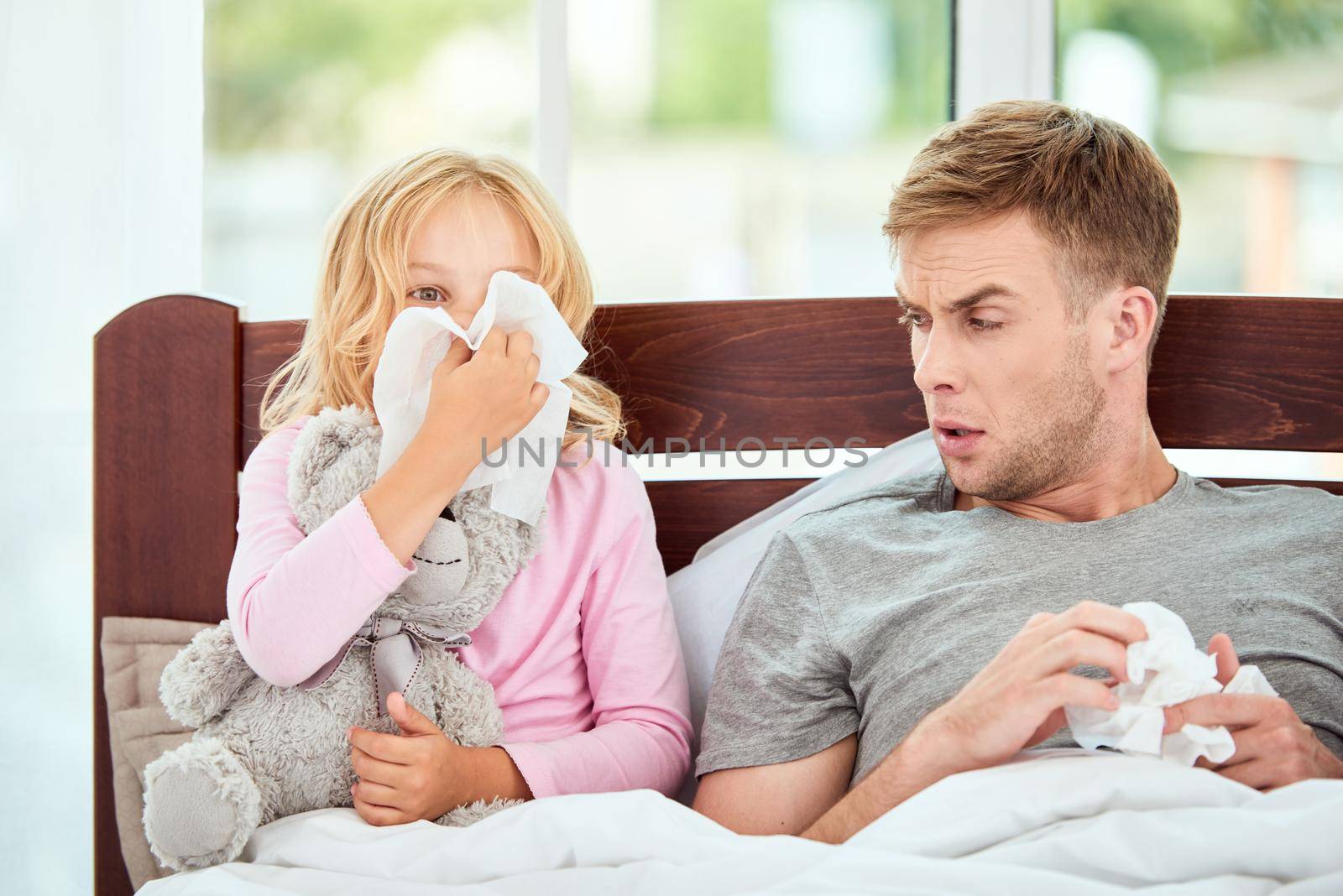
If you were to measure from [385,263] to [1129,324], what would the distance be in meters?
0.79

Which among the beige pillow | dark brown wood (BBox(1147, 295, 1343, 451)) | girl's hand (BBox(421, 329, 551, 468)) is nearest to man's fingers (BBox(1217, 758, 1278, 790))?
dark brown wood (BBox(1147, 295, 1343, 451))

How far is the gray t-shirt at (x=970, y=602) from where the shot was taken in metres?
1.08

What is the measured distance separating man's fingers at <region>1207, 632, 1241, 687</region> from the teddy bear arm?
893mm

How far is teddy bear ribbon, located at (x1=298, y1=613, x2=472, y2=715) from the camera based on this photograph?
1.12 meters

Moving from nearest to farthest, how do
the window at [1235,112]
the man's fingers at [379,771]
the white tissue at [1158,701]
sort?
the white tissue at [1158,701] < the man's fingers at [379,771] < the window at [1235,112]

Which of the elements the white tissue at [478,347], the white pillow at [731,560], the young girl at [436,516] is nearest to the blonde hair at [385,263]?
the young girl at [436,516]

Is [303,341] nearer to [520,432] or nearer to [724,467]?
[520,432]

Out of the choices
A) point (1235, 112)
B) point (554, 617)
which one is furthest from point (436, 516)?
point (1235, 112)

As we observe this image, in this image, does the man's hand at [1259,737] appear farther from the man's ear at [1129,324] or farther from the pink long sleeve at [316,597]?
the pink long sleeve at [316,597]

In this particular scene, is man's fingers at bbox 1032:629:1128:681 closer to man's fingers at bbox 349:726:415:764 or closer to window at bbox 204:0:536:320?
man's fingers at bbox 349:726:415:764

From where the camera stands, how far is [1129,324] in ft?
4.02

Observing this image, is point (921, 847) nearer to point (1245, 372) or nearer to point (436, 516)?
point (436, 516)

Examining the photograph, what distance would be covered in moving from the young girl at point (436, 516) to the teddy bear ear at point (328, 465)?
0.04 meters

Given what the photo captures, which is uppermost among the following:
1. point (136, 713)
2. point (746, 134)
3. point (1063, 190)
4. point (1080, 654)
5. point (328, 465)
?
point (746, 134)
